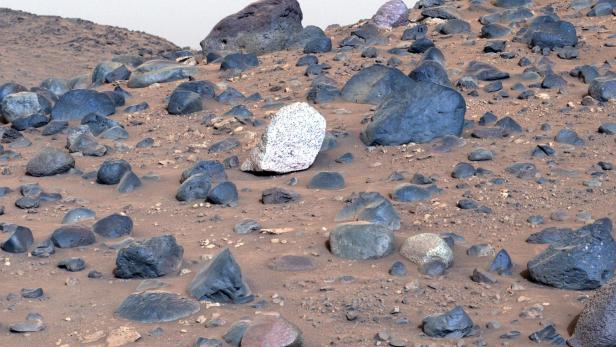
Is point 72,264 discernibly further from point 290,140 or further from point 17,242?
point 290,140

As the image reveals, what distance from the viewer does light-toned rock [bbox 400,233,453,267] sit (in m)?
3.64

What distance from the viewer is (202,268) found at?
353cm

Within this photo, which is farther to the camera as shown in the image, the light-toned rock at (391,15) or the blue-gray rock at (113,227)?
the light-toned rock at (391,15)

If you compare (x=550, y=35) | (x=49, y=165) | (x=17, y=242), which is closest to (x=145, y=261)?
(x=17, y=242)

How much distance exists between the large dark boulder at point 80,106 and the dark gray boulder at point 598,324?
4846mm

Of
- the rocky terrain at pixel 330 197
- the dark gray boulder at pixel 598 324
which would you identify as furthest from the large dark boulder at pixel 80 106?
the dark gray boulder at pixel 598 324

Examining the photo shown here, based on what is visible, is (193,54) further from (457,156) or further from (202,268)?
(202,268)

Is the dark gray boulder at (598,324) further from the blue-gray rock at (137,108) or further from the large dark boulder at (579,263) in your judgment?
the blue-gray rock at (137,108)

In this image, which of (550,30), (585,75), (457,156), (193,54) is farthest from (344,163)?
(193,54)

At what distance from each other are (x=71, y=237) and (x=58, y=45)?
13038mm

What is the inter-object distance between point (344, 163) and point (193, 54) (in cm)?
503

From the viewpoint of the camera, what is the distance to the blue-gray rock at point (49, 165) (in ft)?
17.8

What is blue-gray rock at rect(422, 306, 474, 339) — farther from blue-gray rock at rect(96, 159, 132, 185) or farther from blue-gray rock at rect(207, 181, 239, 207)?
blue-gray rock at rect(96, 159, 132, 185)

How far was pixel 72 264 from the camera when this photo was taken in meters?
3.73
